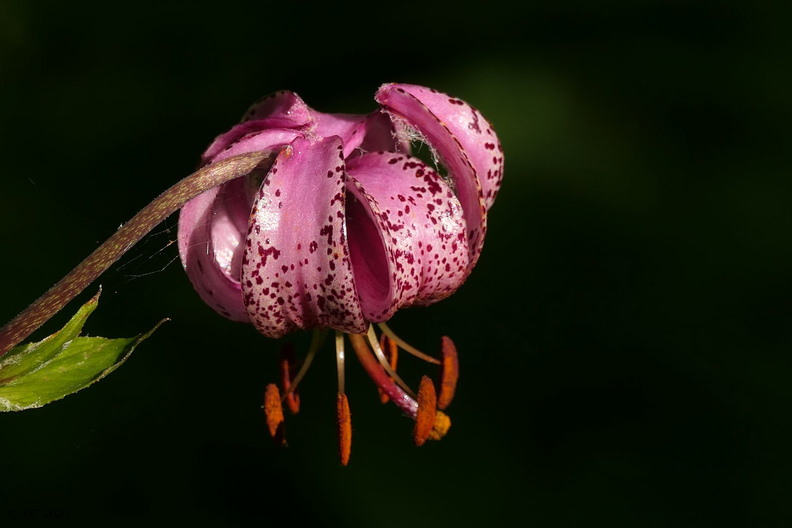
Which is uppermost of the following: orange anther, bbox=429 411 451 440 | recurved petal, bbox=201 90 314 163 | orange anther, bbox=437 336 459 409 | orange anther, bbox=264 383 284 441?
recurved petal, bbox=201 90 314 163

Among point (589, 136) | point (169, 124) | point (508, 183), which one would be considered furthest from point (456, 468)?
point (169, 124)

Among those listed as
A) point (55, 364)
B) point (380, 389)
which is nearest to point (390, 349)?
point (380, 389)

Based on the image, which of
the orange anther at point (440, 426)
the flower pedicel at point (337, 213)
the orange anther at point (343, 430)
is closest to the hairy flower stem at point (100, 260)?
the flower pedicel at point (337, 213)

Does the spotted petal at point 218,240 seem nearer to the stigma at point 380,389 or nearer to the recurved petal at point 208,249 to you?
the recurved petal at point 208,249

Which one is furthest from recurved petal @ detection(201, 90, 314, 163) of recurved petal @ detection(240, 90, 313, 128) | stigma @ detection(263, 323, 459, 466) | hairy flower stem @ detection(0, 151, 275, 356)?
stigma @ detection(263, 323, 459, 466)

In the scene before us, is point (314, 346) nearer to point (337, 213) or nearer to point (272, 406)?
point (272, 406)

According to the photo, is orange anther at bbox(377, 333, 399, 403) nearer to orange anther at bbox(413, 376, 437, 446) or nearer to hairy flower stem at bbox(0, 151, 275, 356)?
orange anther at bbox(413, 376, 437, 446)
